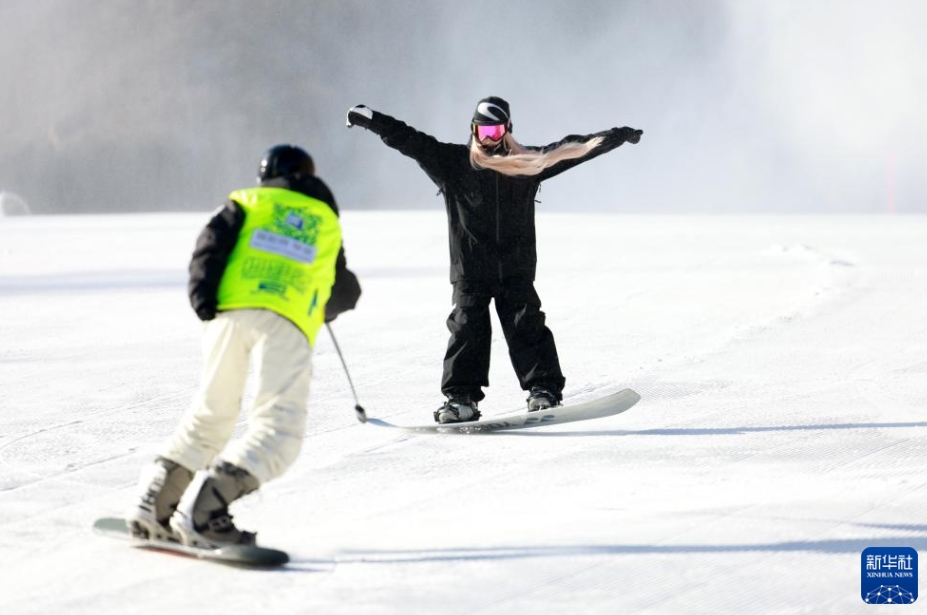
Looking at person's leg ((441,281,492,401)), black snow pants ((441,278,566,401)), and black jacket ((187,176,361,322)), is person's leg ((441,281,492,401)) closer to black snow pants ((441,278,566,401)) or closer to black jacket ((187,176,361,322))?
black snow pants ((441,278,566,401))

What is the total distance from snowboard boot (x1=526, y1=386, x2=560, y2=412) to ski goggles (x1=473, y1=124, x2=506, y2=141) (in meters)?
1.12

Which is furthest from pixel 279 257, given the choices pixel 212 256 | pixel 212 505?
pixel 212 505

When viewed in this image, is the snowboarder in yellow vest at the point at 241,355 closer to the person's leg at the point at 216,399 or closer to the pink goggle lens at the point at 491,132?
the person's leg at the point at 216,399

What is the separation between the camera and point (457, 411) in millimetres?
5809

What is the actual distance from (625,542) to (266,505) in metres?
1.23

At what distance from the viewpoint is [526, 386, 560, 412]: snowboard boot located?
5906 millimetres

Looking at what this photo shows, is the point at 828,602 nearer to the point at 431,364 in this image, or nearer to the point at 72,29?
the point at 431,364

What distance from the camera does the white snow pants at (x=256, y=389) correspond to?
3.73m

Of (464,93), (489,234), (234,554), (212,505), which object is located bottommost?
(234,554)

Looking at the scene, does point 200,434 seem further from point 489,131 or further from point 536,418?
point 489,131

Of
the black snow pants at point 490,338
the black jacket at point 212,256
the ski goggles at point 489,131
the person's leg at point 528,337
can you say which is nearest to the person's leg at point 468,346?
the black snow pants at point 490,338

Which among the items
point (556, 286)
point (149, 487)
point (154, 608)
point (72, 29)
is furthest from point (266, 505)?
point (72, 29)

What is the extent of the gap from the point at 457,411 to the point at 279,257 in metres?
2.10

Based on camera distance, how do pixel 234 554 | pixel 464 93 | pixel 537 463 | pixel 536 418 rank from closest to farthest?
pixel 234 554, pixel 537 463, pixel 536 418, pixel 464 93
